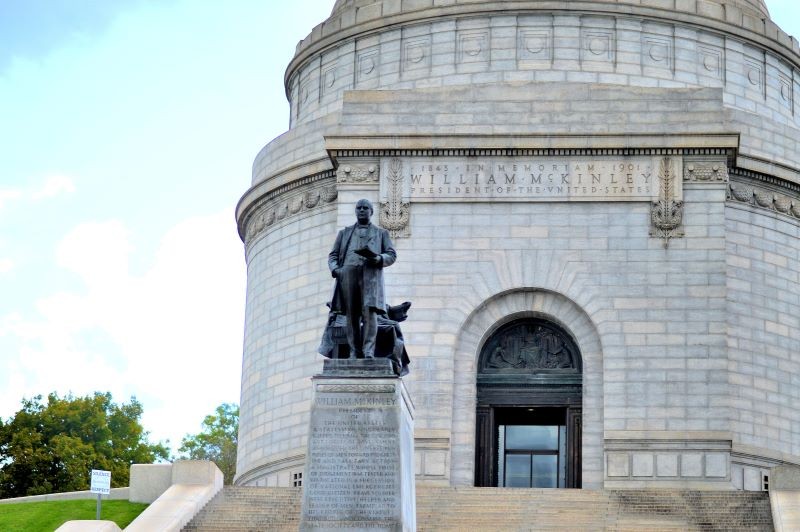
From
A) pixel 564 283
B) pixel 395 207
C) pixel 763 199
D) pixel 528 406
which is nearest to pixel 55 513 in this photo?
pixel 395 207

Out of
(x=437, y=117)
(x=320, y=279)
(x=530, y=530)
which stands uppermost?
(x=437, y=117)

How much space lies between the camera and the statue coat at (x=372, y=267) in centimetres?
3234

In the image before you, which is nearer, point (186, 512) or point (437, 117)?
point (186, 512)

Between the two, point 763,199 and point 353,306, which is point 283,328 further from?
point 353,306

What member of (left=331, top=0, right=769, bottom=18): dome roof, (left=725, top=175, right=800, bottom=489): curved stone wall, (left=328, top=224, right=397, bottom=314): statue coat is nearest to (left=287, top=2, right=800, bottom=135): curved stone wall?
(left=331, top=0, right=769, bottom=18): dome roof

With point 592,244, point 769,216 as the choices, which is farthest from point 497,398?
point 769,216

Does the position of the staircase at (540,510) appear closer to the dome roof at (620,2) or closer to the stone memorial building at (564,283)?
the stone memorial building at (564,283)

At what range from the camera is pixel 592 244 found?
46.2 metres

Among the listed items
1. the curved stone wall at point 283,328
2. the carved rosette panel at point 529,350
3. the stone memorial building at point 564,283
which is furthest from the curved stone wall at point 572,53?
the carved rosette panel at point 529,350

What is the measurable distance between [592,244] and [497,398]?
13.5 feet

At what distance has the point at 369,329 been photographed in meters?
32.3

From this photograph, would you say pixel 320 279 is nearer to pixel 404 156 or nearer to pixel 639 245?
pixel 404 156

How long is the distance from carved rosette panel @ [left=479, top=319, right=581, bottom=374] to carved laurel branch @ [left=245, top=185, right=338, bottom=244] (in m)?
6.31

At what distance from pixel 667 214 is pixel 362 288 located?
15.2 metres
